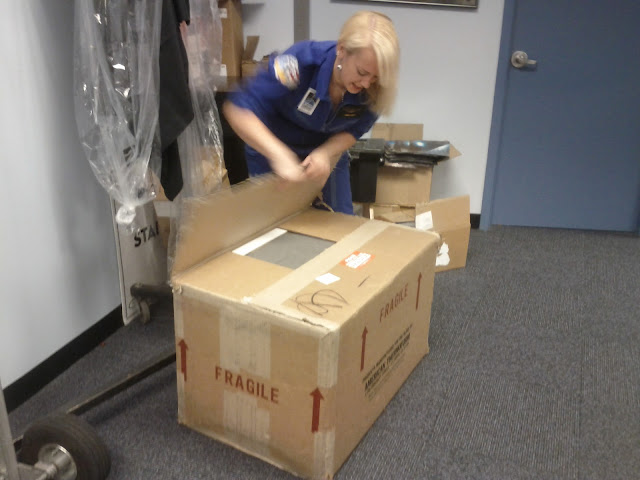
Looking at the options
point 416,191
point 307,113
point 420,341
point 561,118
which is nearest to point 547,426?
point 420,341

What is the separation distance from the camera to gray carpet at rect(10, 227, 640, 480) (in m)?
1.38

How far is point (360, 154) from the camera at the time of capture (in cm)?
243

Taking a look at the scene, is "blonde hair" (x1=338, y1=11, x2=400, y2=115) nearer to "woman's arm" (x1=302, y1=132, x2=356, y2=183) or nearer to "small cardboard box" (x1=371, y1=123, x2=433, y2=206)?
"woman's arm" (x1=302, y1=132, x2=356, y2=183)

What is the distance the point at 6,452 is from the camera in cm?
105

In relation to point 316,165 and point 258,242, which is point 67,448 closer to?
point 258,242

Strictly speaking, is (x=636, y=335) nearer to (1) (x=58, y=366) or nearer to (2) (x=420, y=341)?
(2) (x=420, y=341)

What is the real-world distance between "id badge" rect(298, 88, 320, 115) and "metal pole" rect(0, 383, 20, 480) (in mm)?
937

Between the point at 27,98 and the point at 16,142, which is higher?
the point at 27,98

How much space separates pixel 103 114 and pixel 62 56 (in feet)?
1.22

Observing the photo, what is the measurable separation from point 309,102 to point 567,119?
1860mm

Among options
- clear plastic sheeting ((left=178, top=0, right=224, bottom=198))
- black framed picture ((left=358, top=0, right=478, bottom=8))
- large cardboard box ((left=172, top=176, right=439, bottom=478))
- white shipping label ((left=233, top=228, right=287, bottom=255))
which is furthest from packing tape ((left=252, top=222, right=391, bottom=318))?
black framed picture ((left=358, top=0, right=478, bottom=8))

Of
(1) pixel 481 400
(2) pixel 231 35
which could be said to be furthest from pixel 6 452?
(2) pixel 231 35

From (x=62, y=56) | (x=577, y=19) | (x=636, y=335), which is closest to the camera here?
(x=62, y=56)

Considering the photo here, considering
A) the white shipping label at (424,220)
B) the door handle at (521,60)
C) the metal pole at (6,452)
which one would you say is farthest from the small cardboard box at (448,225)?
the metal pole at (6,452)
